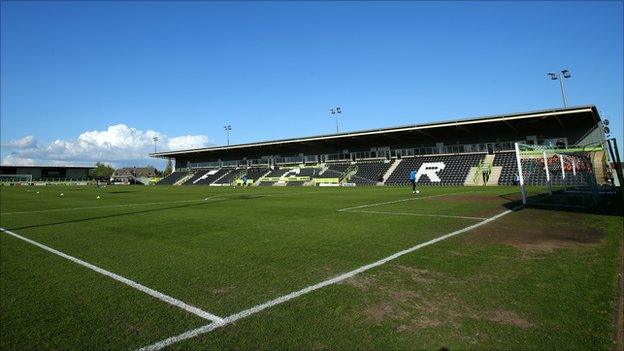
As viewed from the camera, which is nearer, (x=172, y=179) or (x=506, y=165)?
(x=506, y=165)

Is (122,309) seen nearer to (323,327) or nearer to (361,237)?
(323,327)

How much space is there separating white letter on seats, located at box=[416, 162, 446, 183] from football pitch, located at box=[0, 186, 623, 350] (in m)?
33.0

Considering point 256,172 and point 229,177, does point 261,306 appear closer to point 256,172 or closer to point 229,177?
point 256,172

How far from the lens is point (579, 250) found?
22.7ft

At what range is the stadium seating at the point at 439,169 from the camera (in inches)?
1611

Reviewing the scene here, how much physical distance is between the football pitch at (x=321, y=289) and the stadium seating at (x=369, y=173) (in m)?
37.5

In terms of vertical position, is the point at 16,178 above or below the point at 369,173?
above

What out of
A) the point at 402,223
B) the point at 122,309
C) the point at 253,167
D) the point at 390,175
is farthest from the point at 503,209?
the point at 253,167

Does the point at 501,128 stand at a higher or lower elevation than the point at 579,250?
higher

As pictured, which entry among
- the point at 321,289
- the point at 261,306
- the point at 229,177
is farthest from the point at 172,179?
the point at 261,306

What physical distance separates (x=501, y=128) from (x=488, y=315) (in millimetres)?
44814

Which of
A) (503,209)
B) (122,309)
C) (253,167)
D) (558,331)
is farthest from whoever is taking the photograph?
(253,167)

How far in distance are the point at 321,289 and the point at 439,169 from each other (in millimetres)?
41406

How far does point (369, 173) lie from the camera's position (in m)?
49.7
